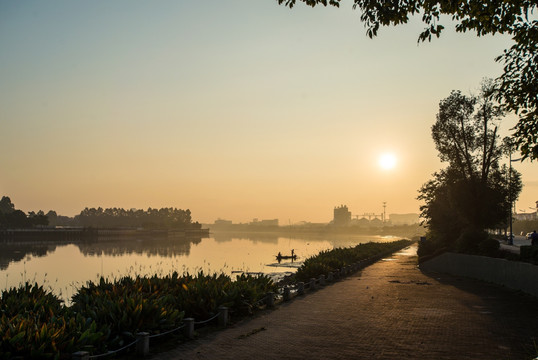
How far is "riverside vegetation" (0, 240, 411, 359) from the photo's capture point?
9.59 metres

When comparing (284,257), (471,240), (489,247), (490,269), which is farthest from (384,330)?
(284,257)

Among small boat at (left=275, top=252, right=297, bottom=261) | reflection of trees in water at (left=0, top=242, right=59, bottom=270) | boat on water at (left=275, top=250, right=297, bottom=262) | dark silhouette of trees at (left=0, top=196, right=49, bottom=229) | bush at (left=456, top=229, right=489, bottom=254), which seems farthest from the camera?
dark silhouette of trees at (left=0, top=196, right=49, bottom=229)

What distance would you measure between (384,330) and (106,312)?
854 centimetres

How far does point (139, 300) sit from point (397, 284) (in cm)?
1867

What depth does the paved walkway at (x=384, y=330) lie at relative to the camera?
11.4m

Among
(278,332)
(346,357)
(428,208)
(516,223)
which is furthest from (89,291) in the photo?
(516,223)

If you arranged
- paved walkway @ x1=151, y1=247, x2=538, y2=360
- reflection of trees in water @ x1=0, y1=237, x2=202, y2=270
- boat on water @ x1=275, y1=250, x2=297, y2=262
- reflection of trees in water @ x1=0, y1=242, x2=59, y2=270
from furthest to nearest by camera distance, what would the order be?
boat on water @ x1=275, y1=250, x2=297, y2=262 → reflection of trees in water @ x1=0, y1=237, x2=202, y2=270 → reflection of trees in water @ x1=0, y1=242, x2=59, y2=270 → paved walkway @ x1=151, y1=247, x2=538, y2=360

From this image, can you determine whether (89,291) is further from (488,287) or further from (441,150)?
(441,150)

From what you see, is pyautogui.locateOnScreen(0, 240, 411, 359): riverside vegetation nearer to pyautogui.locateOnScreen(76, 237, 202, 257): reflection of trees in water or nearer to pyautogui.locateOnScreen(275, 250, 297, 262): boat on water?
pyautogui.locateOnScreen(275, 250, 297, 262): boat on water

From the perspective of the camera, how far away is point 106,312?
1213cm

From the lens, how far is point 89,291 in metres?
16.7

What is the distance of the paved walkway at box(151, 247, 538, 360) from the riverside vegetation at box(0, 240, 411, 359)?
1.04 metres

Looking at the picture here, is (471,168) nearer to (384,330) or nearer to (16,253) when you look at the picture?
(384,330)

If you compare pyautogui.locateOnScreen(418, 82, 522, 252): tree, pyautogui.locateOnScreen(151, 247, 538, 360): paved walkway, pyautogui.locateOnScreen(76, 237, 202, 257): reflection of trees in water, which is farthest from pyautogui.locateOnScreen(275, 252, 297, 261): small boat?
pyautogui.locateOnScreen(151, 247, 538, 360): paved walkway
